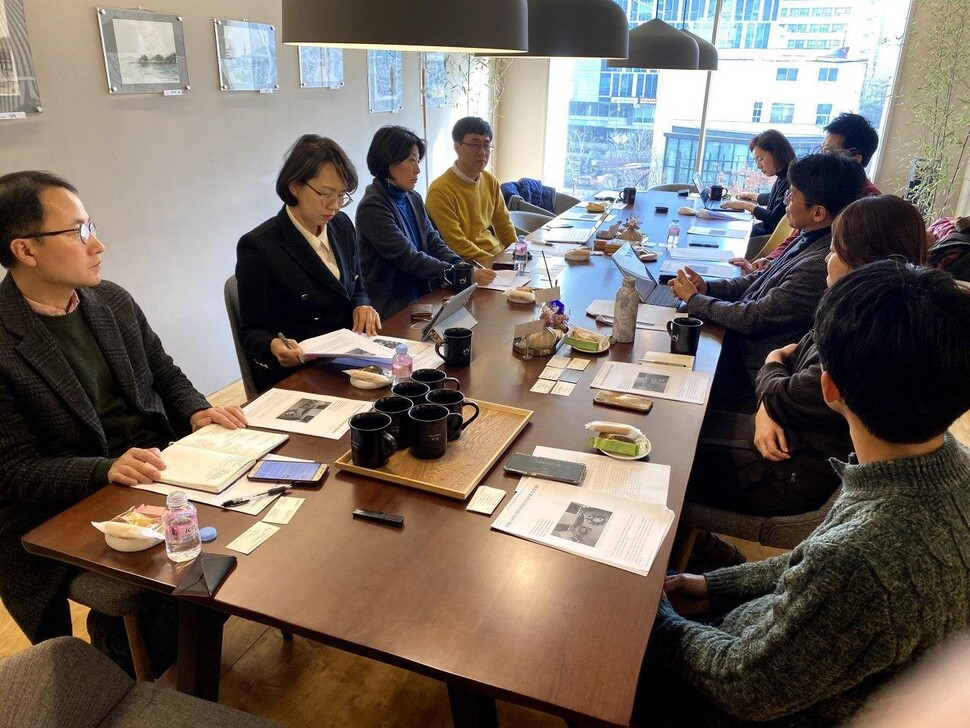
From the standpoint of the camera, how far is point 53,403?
153 cm

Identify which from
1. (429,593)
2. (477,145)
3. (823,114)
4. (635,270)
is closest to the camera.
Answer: (429,593)

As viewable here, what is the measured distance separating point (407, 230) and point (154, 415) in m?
1.69

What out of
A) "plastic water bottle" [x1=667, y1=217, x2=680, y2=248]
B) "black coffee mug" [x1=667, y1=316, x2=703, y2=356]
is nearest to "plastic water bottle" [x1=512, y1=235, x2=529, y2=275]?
"plastic water bottle" [x1=667, y1=217, x2=680, y2=248]

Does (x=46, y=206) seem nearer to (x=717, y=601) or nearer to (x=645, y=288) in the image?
(x=717, y=601)

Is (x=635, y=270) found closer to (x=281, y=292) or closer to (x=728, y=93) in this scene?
(x=281, y=292)

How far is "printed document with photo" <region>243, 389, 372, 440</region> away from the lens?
5.32 ft

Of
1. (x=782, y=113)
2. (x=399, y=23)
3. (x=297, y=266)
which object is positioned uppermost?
(x=399, y=23)

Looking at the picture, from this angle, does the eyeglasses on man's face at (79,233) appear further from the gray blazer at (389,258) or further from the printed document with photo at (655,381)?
the gray blazer at (389,258)

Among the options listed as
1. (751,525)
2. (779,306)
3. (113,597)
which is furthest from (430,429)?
(779,306)

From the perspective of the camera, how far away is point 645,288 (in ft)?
8.84

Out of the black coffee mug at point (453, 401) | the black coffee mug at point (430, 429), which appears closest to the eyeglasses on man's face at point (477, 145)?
the black coffee mug at point (453, 401)

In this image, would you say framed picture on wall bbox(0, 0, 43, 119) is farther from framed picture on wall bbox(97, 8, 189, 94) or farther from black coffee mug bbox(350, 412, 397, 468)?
black coffee mug bbox(350, 412, 397, 468)

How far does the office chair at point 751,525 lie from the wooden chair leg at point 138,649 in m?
1.31

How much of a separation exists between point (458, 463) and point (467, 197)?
8.33ft
